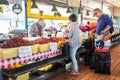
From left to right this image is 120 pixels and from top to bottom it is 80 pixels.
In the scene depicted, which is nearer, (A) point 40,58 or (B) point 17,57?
(B) point 17,57

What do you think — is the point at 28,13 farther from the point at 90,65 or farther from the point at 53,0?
the point at 90,65

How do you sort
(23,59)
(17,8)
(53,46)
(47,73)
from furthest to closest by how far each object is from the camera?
(17,8), (47,73), (53,46), (23,59)

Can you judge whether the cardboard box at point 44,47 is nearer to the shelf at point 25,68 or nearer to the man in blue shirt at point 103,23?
the shelf at point 25,68

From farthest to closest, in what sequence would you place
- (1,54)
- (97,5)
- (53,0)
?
(97,5)
(53,0)
(1,54)

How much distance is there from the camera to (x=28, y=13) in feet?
26.9

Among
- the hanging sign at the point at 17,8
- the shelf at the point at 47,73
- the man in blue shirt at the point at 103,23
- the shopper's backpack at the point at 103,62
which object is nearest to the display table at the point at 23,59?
the shelf at the point at 47,73

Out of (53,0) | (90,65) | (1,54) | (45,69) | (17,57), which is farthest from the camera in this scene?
(53,0)

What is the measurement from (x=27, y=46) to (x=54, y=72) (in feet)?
5.02

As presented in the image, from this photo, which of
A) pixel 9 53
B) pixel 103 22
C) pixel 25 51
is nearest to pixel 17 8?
pixel 103 22

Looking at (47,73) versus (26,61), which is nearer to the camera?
(26,61)

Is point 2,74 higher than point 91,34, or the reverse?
point 91,34

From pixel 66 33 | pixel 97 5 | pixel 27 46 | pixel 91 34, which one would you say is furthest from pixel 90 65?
pixel 97 5

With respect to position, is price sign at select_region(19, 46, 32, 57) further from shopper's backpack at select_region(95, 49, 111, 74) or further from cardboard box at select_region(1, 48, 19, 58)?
shopper's backpack at select_region(95, 49, 111, 74)

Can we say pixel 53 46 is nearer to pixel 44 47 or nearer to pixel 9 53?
pixel 44 47
